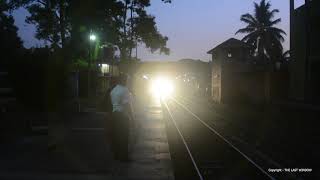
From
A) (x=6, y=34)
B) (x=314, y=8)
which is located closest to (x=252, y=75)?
(x=314, y=8)

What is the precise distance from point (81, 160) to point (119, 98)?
5.20 feet

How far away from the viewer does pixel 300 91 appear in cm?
4928

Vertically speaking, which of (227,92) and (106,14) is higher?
(106,14)

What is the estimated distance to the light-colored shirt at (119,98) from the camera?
12.8 metres

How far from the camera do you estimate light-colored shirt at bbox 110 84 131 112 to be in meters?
12.8

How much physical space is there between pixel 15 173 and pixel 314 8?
138ft

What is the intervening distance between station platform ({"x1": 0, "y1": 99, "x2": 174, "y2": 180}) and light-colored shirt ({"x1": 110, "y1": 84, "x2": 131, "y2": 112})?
18.4 inches

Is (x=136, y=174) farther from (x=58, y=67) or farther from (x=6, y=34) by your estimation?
(x=6, y=34)

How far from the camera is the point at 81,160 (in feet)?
43.3

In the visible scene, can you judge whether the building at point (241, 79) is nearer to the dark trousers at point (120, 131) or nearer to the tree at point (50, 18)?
the tree at point (50, 18)

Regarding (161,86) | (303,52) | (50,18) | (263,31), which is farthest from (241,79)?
(161,86)

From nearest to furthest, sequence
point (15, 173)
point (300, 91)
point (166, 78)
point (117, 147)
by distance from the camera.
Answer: point (15, 173) → point (117, 147) → point (300, 91) → point (166, 78)

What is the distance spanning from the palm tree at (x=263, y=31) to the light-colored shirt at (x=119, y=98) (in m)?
76.5

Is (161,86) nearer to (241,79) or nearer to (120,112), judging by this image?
(241,79)
